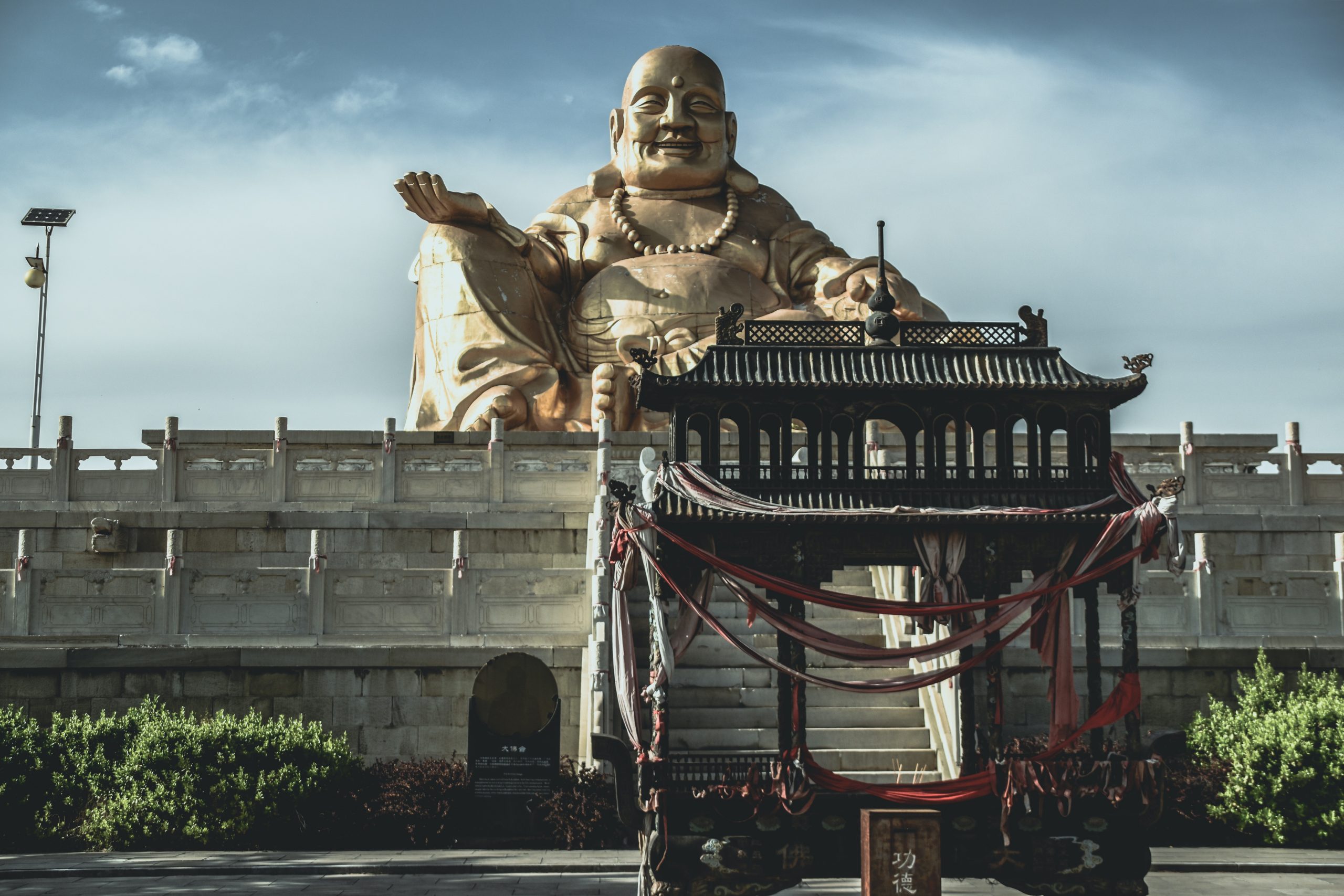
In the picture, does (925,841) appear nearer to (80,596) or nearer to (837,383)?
(837,383)

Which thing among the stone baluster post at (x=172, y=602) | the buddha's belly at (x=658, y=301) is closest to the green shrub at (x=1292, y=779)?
the stone baluster post at (x=172, y=602)

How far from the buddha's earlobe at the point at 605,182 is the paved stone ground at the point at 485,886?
13483mm

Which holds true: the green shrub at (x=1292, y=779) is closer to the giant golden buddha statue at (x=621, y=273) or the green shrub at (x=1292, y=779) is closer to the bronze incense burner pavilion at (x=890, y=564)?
the bronze incense burner pavilion at (x=890, y=564)

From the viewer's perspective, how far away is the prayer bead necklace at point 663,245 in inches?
944

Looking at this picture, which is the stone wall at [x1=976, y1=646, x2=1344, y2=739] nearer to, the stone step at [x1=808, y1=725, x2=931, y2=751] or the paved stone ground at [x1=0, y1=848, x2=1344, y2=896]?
the stone step at [x1=808, y1=725, x2=931, y2=751]

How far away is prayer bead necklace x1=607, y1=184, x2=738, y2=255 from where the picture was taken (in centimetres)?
2398

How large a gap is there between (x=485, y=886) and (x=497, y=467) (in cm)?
711

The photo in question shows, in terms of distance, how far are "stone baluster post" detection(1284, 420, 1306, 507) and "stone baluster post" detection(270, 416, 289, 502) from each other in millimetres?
11331

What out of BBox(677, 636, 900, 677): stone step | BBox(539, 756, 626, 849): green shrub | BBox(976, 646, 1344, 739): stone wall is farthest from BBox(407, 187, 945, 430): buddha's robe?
BBox(539, 756, 626, 849): green shrub

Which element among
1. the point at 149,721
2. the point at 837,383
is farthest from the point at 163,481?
the point at 837,383

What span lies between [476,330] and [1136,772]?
12.7 meters

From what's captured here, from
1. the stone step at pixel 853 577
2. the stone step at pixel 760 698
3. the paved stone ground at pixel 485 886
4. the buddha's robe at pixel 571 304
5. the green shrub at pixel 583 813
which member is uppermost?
the buddha's robe at pixel 571 304

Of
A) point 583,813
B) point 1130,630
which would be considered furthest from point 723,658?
point 1130,630

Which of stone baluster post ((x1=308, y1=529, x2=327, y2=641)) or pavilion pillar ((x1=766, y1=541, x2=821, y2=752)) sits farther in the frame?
stone baluster post ((x1=308, y1=529, x2=327, y2=641))
